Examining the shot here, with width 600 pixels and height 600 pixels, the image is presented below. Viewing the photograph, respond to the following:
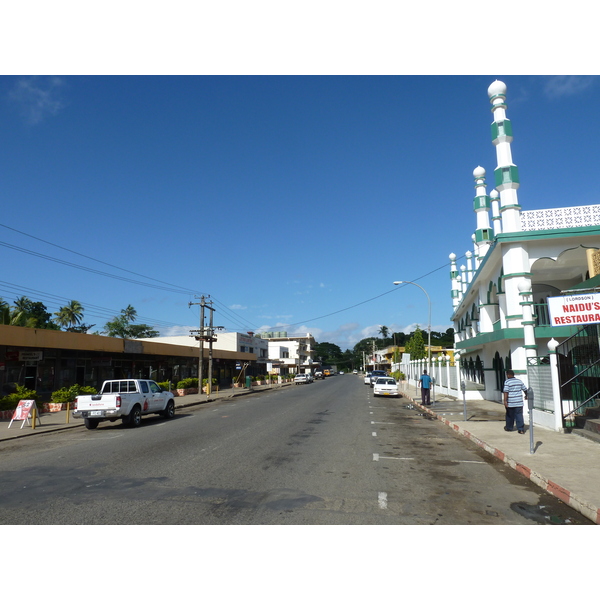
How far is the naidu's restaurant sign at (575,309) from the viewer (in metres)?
12.3

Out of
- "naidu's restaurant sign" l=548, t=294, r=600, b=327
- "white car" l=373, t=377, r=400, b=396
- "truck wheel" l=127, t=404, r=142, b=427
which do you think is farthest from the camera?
"white car" l=373, t=377, r=400, b=396

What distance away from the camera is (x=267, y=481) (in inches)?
320

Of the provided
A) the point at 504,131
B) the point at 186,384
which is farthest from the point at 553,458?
the point at 186,384

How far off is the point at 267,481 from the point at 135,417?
11.5 m

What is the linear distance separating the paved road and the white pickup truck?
7.97ft

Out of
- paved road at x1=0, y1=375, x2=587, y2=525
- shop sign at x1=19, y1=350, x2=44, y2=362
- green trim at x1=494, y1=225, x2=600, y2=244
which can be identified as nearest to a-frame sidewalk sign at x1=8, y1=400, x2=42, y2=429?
paved road at x1=0, y1=375, x2=587, y2=525

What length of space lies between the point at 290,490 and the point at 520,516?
328cm

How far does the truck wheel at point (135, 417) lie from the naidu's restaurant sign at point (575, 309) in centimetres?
1438

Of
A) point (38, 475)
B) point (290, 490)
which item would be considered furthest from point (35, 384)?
point (290, 490)

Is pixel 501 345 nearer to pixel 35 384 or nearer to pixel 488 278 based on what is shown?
pixel 488 278

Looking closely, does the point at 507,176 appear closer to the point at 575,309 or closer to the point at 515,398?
the point at 575,309

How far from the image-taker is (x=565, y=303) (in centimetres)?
1267

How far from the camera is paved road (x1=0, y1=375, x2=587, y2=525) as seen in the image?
6.32 metres

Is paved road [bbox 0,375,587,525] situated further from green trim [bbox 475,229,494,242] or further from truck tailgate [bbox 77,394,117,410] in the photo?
green trim [bbox 475,229,494,242]
